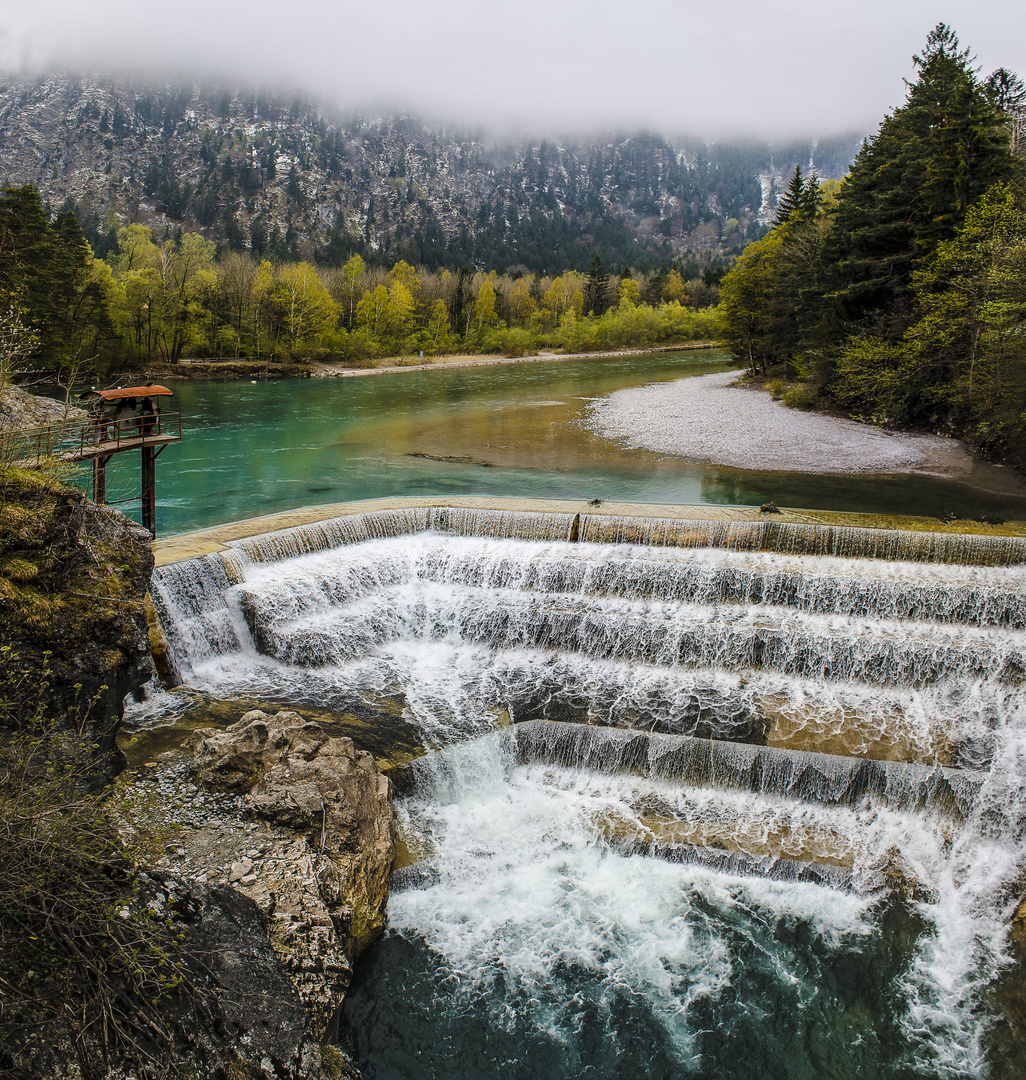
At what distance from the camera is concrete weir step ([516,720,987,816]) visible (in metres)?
8.91

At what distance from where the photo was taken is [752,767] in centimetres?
934

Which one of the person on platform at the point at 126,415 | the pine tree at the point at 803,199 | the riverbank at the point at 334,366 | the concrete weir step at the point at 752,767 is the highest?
the pine tree at the point at 803,199

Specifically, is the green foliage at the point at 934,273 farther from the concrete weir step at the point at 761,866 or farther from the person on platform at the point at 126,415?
the person on platform at the point at 126,415

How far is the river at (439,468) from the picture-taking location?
58.0 feet

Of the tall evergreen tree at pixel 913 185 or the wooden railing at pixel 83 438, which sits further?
the tall evergreen tree at pixel 913 185

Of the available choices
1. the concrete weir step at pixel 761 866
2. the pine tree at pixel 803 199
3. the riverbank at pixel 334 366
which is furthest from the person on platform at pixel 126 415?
the pine tree at pixel 803 199

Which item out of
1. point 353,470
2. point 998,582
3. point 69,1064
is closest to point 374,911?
point 69,1064

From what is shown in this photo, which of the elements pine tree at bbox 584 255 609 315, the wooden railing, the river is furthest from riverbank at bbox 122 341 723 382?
the wooden railing

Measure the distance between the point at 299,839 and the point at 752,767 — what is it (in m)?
5.80

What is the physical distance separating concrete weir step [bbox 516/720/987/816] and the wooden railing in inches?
281

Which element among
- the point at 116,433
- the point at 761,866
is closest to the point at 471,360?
the point at 116,433

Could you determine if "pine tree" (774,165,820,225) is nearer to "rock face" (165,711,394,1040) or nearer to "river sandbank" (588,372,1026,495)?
"river sandbank" (588,372,1026,495)

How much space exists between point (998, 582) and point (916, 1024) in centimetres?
813

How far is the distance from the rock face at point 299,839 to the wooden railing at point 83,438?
400cm
